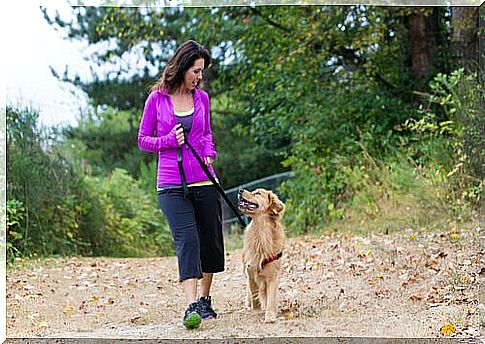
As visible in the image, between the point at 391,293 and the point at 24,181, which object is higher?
the point at 24,181

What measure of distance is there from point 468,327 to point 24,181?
6.57 metres

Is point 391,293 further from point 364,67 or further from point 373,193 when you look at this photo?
point 364,67

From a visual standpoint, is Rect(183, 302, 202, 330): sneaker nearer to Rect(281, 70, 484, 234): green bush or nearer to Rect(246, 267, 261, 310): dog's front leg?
Rect(246, 267, 261, 310): dog's front leg

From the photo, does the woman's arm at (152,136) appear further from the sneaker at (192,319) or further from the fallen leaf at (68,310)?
the fallen leaf at (68,310)

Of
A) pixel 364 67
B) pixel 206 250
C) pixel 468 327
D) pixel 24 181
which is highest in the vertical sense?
pixel 364 67

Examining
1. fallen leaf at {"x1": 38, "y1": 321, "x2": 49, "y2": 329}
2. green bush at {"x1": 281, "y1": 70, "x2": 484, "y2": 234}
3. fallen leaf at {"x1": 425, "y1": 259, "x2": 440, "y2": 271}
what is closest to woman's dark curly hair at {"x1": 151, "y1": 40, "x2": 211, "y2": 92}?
fallen leaf at {"x1": 38, "y1": 321, "x2": 49, "y2": 329}

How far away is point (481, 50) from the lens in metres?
5.29

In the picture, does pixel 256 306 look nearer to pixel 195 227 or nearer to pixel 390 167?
pixel 195 227

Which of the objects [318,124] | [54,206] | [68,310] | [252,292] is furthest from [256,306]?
[318,124]

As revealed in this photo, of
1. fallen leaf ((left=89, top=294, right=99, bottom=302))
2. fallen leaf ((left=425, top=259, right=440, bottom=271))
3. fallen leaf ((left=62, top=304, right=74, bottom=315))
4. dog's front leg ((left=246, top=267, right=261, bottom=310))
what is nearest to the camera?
dog's front leg ((left=246, top=267, right=261, bottom=310))

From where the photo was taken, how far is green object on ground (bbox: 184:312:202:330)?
519cm

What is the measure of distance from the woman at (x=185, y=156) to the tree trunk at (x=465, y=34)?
5.70 m

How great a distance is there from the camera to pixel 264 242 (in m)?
5.55

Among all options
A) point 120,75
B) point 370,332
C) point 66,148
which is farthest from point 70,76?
point 370,332
